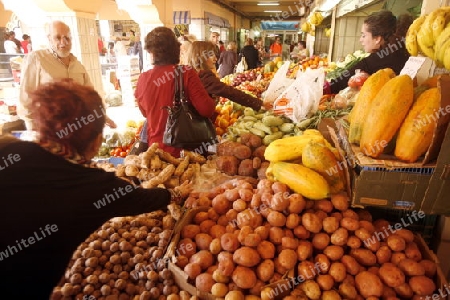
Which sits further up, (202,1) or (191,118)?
(202,1)

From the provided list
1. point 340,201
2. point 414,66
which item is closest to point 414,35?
point 414,66

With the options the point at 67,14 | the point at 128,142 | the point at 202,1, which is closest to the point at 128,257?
the point at 128,142

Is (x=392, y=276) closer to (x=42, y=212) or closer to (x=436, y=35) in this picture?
(x=436, y=35)

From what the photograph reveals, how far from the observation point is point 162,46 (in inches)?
106

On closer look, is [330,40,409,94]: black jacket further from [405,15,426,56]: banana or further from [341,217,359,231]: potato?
[341,217,359,231]: potato

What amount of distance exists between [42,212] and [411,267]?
174 centimetres

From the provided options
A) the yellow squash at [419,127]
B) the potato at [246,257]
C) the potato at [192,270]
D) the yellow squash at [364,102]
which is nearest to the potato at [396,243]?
the yellow squash at [419,127]

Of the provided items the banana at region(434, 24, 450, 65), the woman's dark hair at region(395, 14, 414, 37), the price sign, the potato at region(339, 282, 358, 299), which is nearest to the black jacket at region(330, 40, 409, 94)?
the woman's dark hair at region(395, 14, 414, 37)

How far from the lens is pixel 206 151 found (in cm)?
315

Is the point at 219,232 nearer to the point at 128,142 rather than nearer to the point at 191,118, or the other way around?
the point at 191,118

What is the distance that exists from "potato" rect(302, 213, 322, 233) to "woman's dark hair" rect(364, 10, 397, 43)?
100 inches

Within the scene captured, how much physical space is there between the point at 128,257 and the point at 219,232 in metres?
0.61

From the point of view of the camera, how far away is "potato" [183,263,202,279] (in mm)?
1615

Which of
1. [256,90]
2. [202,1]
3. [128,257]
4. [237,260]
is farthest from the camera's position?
[202,1]
